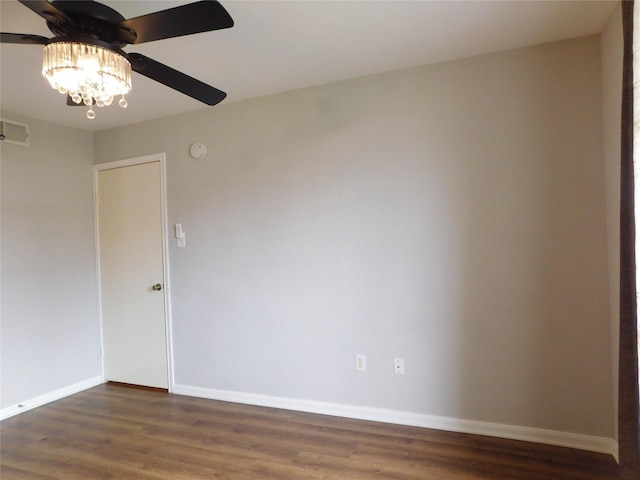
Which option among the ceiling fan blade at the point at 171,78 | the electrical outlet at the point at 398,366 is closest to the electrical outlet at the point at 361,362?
the electrical outlet at the point at 398,366

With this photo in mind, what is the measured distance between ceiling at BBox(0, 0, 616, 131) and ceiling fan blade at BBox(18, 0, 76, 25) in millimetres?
497

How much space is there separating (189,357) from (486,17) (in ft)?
10.6

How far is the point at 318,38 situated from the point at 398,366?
2.13m

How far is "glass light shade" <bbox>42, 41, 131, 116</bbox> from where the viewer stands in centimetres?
137

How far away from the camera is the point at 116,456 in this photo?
238 centimetres

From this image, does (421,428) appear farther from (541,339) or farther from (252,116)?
(252,116)

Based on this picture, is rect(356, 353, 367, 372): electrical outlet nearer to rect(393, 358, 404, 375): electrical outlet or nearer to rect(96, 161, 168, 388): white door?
rect(393, 358, 404, 375): electrical outlet

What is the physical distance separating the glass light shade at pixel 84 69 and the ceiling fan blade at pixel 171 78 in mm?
116

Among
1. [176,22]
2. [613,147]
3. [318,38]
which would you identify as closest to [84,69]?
[176,22]

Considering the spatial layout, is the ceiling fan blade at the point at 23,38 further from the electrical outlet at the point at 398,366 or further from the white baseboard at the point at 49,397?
the white baseboard at the point at 49,397

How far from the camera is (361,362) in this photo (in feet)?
8.93

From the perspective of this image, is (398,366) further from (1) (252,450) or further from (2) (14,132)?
(2) (14,132)

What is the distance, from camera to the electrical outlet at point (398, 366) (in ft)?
8.57

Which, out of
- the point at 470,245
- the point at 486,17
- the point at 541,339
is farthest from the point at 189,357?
the point at 486,17
